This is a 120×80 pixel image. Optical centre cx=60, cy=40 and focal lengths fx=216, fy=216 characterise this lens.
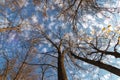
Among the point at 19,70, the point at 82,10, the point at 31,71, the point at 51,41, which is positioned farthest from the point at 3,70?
the point at 82,10

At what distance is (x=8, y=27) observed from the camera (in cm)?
802

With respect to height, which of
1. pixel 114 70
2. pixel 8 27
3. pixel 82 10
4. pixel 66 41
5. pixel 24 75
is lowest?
pixel 24 75

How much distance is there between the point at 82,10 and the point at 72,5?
1.60 ft

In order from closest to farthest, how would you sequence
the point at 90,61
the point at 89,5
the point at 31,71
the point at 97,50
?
the point at 89,5
the point at 90,61
the point at 97,50
the point at 31,71

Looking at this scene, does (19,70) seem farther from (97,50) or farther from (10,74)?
(97,50)

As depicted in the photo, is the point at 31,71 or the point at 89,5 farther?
the point at 31,71

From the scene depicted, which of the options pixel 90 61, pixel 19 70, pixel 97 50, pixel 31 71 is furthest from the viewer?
pixel 31 71

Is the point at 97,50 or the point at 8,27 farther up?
the point at 8,27

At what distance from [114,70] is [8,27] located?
428 centimetres

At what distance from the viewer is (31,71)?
59.3 ft

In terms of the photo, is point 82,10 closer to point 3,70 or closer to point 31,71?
point 3,70

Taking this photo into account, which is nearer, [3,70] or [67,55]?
[67,55]

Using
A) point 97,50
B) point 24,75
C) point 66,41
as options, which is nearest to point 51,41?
point 66,41

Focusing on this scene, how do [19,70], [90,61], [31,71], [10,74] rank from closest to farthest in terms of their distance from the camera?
[90,61], [19,70], [10,74], [31,71]
